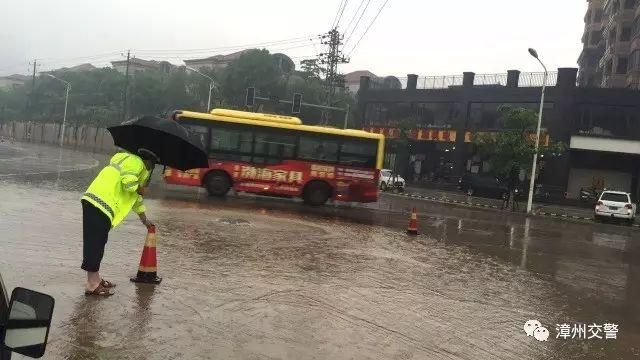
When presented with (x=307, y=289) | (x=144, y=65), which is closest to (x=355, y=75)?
(x=144, y=65)

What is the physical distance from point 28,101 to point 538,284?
269 ft

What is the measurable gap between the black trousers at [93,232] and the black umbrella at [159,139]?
815 mm

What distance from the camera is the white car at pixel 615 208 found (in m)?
25.3

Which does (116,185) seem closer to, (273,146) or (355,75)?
(273,146)

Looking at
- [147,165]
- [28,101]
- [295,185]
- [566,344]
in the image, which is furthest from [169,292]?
[28,101]

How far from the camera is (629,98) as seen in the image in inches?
1427

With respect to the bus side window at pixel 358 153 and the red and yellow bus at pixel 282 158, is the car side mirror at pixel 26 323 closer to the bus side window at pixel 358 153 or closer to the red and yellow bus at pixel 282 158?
the red and yellow bus at pixel 282 158

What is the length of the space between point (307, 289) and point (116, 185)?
114 inches

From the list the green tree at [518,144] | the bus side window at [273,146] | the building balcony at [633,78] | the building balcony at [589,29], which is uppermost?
the building balcony at [589,29]

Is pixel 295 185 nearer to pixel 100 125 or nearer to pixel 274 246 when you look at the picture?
pixel 274 246

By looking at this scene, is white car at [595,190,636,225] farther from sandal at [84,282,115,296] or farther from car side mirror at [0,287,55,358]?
car side mirror at [0,287,55,358]

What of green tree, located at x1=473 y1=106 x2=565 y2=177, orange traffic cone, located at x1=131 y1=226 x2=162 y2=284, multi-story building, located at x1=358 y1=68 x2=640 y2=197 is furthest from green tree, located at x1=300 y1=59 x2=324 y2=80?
orange traffic cone, located at x1=131 y1=226 x2=162 y2=284

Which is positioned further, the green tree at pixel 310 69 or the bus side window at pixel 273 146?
the green tree at pixel 310 69

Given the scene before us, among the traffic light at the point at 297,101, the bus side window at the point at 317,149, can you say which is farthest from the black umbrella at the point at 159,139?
the traffic light at the point at 297,101
